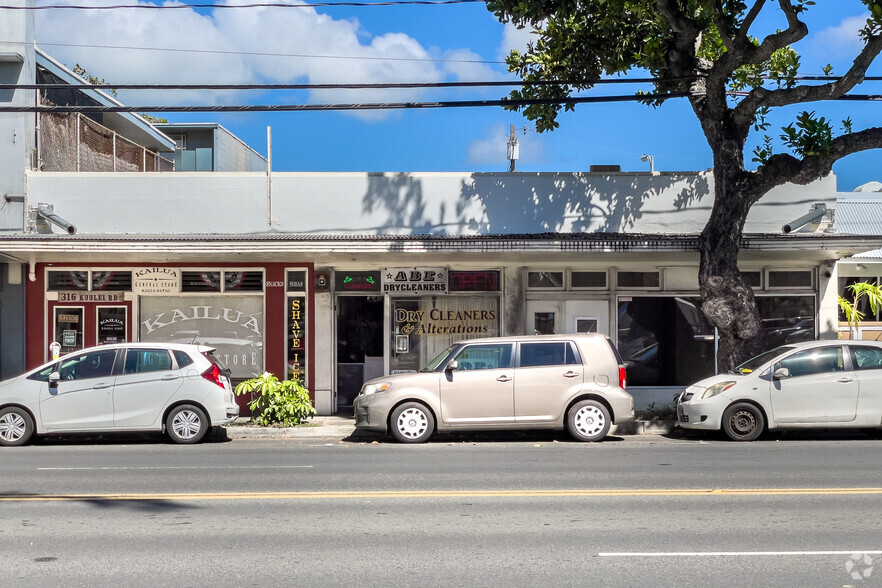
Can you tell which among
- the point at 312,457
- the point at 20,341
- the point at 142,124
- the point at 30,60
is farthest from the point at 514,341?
the point at 142,124

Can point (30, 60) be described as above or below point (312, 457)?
above

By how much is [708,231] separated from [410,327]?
6297 mm

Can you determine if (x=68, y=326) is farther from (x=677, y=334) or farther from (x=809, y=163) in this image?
(x=809, y=163)

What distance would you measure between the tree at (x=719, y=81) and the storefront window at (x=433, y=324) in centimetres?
396

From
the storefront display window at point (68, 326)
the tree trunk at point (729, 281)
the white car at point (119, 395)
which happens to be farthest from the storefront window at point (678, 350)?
the storefront display window at point (68, 326)

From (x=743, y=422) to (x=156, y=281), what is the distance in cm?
1163

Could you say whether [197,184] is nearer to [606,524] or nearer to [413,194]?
[413,194]

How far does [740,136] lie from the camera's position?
1533 centimetres

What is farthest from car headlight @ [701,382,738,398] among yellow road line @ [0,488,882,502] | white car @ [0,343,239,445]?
white car @ [0,343,239,445]

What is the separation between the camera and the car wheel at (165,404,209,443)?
1364 centimetres

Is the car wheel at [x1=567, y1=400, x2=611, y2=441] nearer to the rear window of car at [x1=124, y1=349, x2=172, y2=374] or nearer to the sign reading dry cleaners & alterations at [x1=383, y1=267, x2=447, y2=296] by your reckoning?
the sign reading dry cleaners & alterations at [x1=383, y1=267, x2=447, y2=296]

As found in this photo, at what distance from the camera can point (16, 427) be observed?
13.4m

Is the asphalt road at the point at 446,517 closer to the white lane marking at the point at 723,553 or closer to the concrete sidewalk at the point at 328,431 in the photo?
the white lane marking at the point at 723,553

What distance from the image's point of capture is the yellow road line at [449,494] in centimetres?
888
